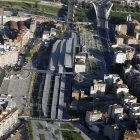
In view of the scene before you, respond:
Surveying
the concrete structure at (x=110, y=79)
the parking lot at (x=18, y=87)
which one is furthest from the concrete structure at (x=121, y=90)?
the parking lot at (x=18, y=87)

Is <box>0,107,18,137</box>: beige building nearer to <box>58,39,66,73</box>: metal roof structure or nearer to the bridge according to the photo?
<box>58,39,66,73</box>: metal roof structure

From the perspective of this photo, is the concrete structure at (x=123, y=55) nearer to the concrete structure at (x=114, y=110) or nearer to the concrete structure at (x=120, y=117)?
the concrete structure at (x=114, y=110)

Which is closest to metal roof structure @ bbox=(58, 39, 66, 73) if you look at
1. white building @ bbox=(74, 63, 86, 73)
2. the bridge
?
white building @ bbox=(74, 63, 86, 73)

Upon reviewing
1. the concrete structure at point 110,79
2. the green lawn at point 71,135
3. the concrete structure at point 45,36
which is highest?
the concrete structure at point 45,36

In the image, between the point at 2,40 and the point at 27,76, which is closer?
the point at 27,76

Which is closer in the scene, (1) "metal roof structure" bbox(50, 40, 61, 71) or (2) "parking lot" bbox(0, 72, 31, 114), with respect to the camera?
(2) "parking lot" bbox(0, 72, 31, 114)

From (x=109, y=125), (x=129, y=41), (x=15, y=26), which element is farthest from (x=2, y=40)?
(x=109, y=125)

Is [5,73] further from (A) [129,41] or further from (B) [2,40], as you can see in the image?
(A) [129,41]
